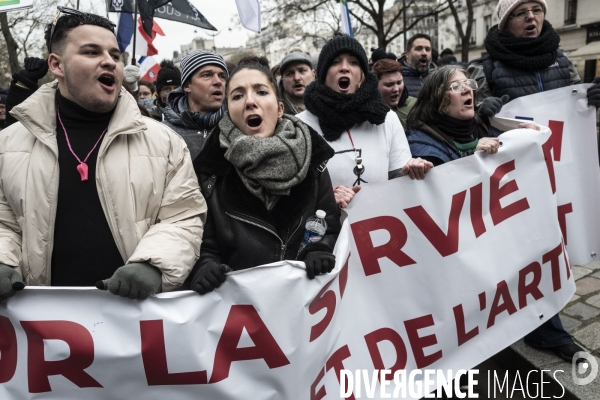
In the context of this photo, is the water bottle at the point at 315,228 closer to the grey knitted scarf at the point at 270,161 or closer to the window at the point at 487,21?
the grey knitted scarf at the point at 270,161

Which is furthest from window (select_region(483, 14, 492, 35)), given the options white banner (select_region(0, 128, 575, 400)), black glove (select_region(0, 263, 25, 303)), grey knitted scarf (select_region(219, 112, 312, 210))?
black glove (select_region(0, 263, 25, 303))

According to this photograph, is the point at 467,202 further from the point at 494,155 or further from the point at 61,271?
the point at 61,271

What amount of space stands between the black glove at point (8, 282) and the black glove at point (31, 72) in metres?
1.71

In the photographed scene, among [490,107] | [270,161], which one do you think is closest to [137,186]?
[270,161]

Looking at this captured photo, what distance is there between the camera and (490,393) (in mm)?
3117

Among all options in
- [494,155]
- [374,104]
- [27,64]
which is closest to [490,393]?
[494,155]

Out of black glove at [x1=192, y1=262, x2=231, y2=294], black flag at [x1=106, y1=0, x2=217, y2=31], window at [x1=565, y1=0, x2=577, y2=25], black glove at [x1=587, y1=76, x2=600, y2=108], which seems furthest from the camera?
window at [x1=565, y1=0, x2=577, y2=25]

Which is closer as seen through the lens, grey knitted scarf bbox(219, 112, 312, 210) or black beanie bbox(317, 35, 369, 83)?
grey knitted scarf bbox(219, 112, 312, 210)

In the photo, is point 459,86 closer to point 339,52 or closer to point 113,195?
point 339,52

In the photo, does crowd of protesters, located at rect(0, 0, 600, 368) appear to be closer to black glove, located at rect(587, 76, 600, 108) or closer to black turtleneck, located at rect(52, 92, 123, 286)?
black turtleneck, located at rect(52, 92, 123, 286)

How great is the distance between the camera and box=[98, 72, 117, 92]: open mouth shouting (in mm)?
2031

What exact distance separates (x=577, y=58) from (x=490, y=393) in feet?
80.2

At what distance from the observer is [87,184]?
6.49 feet

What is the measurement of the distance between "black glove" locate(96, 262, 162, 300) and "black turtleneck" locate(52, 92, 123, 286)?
8.9 inches
